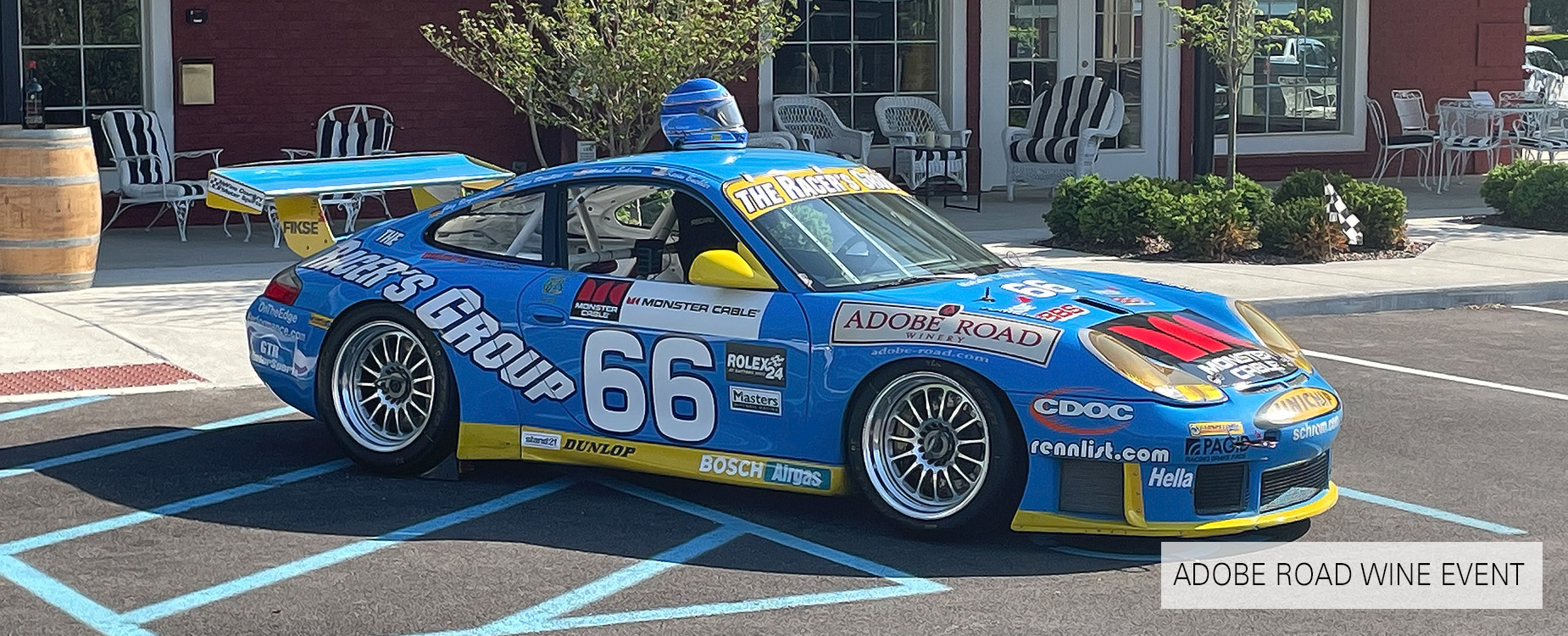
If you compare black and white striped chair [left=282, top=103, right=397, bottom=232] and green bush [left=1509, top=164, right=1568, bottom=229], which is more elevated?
black and white striped chair [left=282, top=103, right=397, bottom=232]

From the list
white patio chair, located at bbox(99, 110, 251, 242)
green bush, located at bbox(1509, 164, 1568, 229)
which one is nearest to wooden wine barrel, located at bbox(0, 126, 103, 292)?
white patio chair, located at bbox(99, 110, 251, 242)

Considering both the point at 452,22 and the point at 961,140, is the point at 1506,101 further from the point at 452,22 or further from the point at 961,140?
the point at 452,22

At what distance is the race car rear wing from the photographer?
7.56 m

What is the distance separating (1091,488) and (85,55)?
11928 millimetres

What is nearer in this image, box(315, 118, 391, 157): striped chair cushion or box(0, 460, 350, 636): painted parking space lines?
box(0, 460, 350, 636): painted parking space lines

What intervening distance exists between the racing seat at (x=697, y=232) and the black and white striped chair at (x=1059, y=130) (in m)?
11.4

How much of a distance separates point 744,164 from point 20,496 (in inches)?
111

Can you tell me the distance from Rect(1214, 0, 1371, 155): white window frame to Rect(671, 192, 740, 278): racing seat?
14821 millimetres

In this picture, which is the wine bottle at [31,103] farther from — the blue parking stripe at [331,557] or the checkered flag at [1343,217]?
the checkered flag at [1343,217]

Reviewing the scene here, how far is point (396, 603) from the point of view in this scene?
5.25 m

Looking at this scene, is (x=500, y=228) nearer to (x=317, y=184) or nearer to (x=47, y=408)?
(x=317, y=184)

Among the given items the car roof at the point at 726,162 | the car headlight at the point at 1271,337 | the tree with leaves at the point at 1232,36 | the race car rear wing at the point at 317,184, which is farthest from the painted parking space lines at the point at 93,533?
the tree with leaves at the point at 1232,36

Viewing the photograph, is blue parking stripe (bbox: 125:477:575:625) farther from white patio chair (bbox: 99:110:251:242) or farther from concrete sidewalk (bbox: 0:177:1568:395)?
white patio chair (bbox: 99:110:251:242)

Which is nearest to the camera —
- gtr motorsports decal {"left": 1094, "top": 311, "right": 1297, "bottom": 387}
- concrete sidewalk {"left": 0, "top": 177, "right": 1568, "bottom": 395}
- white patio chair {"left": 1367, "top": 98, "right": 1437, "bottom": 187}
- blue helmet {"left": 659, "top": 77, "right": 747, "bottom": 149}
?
gtr motorsports decal {"left": 1094, "top": 311, "right": 1297, "bottom": 387}
